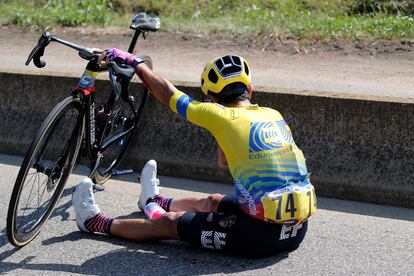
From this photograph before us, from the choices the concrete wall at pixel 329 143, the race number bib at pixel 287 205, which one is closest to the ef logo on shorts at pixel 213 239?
the race number bib at pixel 287 205

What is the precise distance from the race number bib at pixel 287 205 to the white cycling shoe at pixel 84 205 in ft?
4.15

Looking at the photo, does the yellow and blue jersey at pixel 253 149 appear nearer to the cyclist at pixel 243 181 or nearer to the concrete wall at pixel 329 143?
the cyclist at pixel 243 181

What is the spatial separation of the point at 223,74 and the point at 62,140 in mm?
1363

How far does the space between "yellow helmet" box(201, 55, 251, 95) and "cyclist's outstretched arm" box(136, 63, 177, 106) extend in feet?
0.81

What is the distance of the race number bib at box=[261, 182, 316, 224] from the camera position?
512cm

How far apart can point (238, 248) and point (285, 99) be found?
185cm

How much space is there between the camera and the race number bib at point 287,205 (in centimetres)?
512

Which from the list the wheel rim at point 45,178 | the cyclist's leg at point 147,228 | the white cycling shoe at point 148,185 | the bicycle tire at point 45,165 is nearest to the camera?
the bicycle tire at point 45,165

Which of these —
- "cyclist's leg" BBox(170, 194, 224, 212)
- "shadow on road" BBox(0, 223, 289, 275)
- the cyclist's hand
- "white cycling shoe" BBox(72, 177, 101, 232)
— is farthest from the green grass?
"shadow on road" BBox(0, 223, 289, 275)

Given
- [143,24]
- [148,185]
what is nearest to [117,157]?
[148,185]

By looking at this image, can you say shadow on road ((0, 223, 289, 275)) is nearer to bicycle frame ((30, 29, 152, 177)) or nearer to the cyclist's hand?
bicycle frame ((30, 29, 152, 177))

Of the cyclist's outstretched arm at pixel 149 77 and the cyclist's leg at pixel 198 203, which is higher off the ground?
the cyclist's outstretched arm at pixel 149 77

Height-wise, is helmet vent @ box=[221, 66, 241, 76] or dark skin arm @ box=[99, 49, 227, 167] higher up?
helmet vent @ box=[221, 66, 241, 76]

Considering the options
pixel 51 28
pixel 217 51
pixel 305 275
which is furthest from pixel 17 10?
pixel 305 275
